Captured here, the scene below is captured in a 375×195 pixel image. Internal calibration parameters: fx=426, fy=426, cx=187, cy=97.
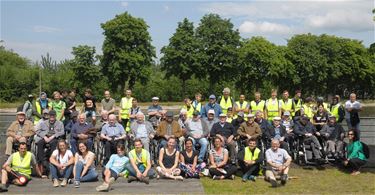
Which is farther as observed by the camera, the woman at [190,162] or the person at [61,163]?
the woman at [190,162]

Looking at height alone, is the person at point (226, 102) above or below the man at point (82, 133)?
above

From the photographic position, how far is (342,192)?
8984mm

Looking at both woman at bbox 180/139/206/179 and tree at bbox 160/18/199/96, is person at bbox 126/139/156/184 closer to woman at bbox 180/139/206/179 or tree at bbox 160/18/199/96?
woman at bbox 180/139/206/179

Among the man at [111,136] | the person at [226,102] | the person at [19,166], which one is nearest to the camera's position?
the person at [19,166]

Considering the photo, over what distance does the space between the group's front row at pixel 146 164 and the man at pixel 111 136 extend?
533 mm

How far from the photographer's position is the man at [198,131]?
35.9 feet

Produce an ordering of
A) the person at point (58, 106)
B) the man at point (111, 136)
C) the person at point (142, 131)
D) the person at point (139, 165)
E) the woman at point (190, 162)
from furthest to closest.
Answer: the person at point (58, 106), the person at point (142, 131), the man at point (111, 136), the woman at point (190, 162), the person at point (139, 165)

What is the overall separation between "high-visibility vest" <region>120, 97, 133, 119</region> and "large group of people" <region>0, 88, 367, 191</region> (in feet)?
0.10

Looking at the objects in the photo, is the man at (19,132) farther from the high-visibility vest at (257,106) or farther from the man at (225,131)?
the high-visibility vest at (257,106)

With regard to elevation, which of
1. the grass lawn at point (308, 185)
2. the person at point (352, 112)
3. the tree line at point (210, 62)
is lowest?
the grass lawn at point (308, 185)

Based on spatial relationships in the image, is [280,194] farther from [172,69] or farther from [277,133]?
[172,69]

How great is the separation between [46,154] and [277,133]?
5.97 metres

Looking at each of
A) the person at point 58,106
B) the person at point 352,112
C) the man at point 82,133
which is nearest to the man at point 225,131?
the man at point 82,133

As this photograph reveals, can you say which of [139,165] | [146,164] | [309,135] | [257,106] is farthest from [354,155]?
[139,165]
